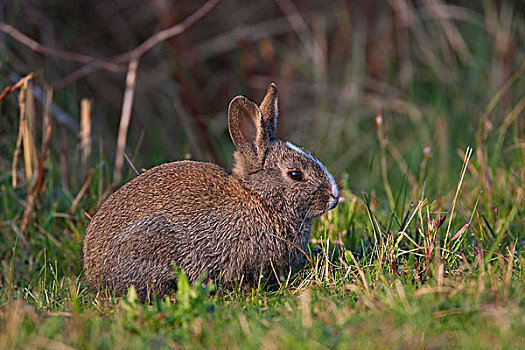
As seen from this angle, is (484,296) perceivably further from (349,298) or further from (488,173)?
(488,173)

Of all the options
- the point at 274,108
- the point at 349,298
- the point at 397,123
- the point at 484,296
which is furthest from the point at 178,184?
the point at 397,123

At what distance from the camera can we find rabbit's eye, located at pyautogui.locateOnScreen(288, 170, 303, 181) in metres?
4.40

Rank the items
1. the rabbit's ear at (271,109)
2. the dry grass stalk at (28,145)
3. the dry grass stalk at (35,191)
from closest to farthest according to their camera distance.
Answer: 1. the rabbit's ear at (271,109)
2. the dry grass stalk at (35,191)
3. the dry grass stalk at (28,145)

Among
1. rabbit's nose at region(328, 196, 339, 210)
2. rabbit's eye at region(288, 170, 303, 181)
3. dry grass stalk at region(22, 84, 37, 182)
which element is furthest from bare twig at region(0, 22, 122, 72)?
rabbit's nose at region(328, 196, 339, 210)

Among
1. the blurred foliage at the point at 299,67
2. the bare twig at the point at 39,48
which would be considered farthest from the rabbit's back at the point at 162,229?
the blurred foliage at the point at 299,67

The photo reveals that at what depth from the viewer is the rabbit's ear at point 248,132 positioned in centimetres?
439

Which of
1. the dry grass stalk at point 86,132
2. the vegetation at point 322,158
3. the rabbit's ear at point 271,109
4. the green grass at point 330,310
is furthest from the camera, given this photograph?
the dry grass stalk at point 86,132

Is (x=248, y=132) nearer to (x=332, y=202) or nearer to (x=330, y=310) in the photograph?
(x=332, y=202)

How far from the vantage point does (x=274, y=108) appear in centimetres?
458

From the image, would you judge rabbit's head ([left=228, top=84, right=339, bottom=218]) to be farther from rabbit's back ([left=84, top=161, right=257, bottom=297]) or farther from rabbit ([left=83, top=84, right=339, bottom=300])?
rabbit's back ([left=84, top=161, right=257, bottom=297])

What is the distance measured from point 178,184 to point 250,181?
443mm

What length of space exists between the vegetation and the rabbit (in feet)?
0.61

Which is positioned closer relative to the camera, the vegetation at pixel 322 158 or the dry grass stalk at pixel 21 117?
the vegetation at pixel 322 158

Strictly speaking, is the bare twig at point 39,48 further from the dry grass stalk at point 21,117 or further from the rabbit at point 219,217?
the rabbit at point 219,217
